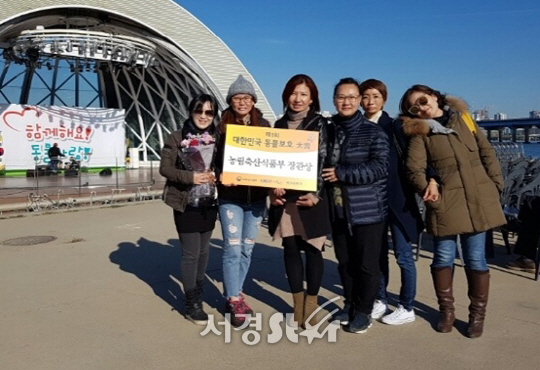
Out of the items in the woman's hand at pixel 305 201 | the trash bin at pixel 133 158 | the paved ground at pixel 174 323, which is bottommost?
the trash bin at pixel 133 158

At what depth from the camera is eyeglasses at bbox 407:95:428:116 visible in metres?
3.86

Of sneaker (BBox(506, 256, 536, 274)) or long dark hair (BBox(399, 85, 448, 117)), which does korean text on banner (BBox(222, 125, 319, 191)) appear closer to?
long dark hair (BBox(399, 85, 448, 117))

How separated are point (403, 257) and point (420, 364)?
106 cm

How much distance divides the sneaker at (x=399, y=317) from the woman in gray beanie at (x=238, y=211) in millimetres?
1176

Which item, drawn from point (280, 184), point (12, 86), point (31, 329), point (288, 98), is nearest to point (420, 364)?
point (280, 184)

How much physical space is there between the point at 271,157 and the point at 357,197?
0.75 meters

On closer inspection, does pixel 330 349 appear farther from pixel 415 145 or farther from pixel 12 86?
pixel 12 86

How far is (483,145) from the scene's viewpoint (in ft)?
12.8

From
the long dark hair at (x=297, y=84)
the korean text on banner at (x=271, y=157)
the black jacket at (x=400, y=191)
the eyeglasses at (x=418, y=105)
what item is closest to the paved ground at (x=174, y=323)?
the black jacket at (x=400, y=191)

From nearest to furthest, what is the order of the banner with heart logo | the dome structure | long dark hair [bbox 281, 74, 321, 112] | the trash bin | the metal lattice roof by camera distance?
long dark hair [bbox 281, 74, 321, 112] < the dome structure < the metal lattice roof < the banner with heart logo < the trash bin

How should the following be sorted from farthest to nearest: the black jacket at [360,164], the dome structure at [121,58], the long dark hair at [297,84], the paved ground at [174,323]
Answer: the dome structure at [121,58]
the long dark hair at [297,84]
the black jacket at [360,164]
the paved ground at [174,323]

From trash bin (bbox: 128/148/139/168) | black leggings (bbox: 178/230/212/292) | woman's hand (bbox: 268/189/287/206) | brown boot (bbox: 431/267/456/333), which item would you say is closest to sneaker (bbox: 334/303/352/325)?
brown boot (bbox: 431/267/456/333)

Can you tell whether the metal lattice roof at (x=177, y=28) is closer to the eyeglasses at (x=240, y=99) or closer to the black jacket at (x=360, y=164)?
the eyeglasses at (x=240, y=99)

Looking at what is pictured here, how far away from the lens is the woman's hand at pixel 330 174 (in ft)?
12.4
